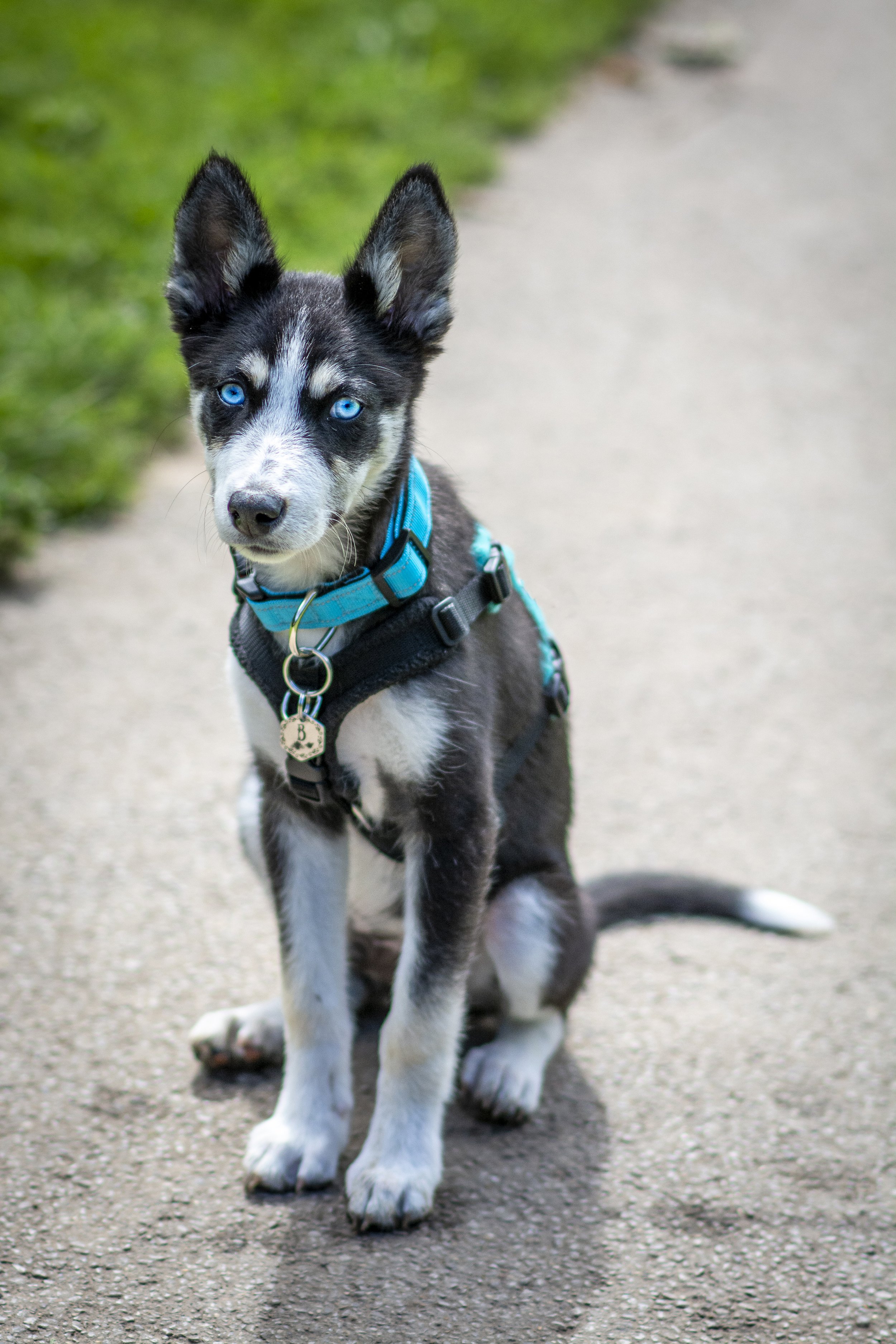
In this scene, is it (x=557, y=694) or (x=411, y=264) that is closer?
(x=411, y=264)

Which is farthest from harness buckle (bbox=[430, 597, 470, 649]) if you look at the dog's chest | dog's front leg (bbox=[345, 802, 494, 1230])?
dog's front leg (bbox=[345, 802, 494, 1230])

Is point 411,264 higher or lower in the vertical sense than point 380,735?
higher

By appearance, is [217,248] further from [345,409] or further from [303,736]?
[303,736]

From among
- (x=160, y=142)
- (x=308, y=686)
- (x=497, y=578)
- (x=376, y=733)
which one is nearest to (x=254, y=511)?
(x=308, y=686)

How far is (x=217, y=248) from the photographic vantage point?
2.51 m

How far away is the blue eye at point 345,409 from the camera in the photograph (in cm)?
236

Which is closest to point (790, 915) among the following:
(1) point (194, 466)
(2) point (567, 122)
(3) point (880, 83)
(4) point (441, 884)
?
(4) point (441, 884)

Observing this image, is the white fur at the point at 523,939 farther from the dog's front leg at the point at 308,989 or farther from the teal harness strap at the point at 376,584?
the teal harness strap at the point at 376,584

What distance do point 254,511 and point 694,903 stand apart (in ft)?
6.15

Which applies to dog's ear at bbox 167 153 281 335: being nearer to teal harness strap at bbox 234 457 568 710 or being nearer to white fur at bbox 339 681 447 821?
teal harness strap at bbox 234 457 568 710

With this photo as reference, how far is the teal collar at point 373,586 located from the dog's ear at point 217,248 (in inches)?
20.2

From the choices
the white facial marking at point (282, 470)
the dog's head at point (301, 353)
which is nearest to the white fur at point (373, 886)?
the dog's head at point (301, 353)

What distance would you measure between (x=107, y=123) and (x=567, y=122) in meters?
3.93

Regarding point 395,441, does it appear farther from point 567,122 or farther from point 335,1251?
point 567,122
